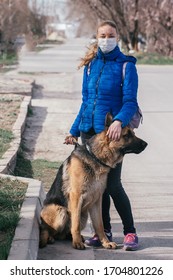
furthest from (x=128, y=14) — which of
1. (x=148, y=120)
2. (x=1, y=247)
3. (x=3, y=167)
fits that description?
(x=1, y=247)

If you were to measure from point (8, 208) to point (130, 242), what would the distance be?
1.31 meters

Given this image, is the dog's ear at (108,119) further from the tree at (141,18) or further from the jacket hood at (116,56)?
the tree at (141,18)

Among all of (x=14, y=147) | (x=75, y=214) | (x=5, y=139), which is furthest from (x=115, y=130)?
(x=5, y=139)

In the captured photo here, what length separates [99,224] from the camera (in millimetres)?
6609

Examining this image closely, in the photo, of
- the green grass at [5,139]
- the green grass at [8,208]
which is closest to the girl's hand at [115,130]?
the green grass at [8,208]

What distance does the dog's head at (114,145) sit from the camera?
633 cm

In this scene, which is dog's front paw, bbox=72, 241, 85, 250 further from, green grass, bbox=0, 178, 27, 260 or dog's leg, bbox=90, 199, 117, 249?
green grass, bbox=0, 178, 27, 260

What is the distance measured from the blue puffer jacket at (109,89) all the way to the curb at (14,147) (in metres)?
2.77

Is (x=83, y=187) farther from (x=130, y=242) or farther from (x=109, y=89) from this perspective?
(x=109, y=89)

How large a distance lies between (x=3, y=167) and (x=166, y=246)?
305 centimetres

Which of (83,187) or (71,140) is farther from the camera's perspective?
(71,140)

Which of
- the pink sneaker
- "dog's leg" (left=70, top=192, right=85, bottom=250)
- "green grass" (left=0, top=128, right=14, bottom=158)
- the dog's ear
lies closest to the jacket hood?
the dog's ear
